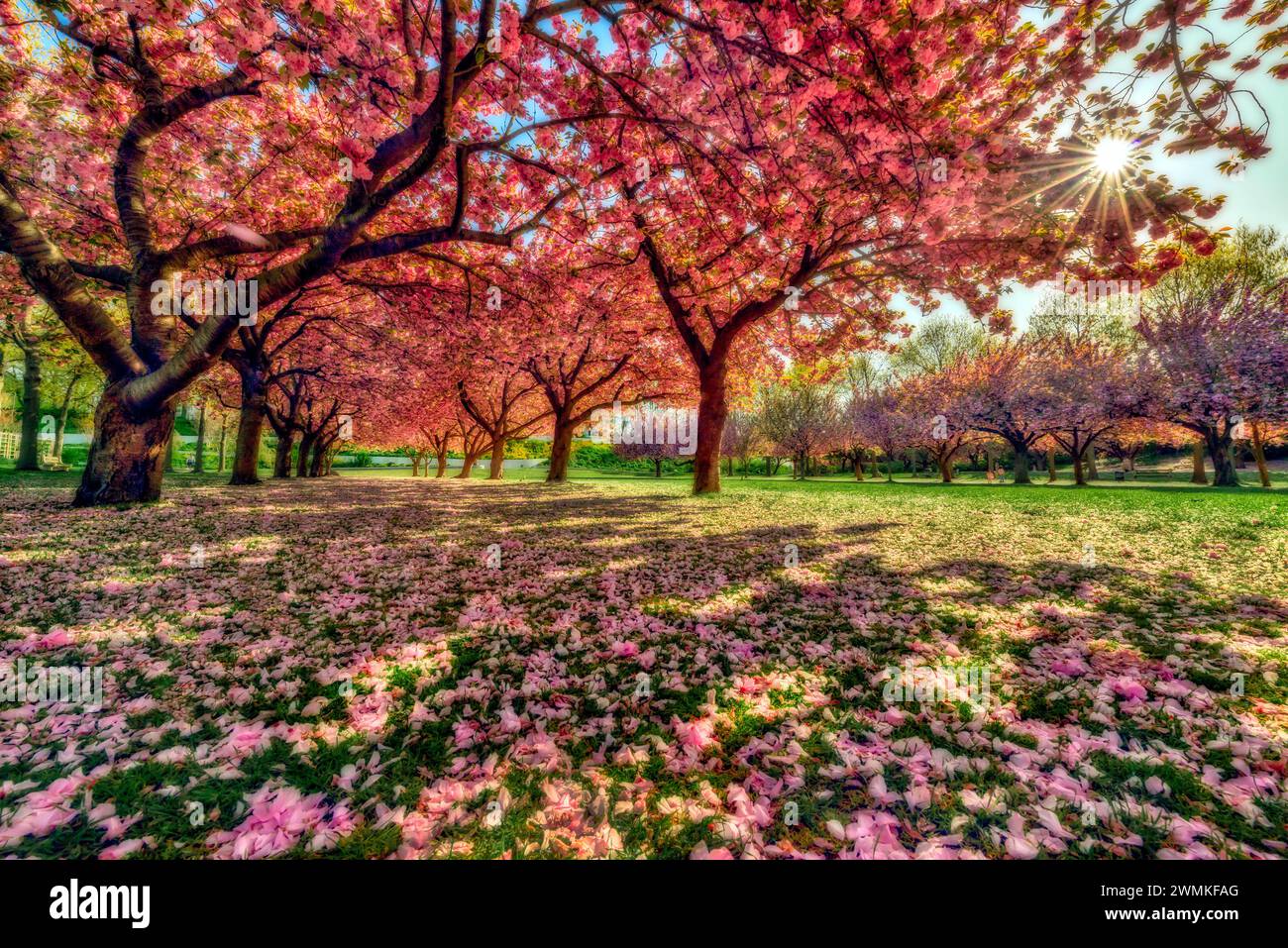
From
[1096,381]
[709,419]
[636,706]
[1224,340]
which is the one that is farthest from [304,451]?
[1224,340]

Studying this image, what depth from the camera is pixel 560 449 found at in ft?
101

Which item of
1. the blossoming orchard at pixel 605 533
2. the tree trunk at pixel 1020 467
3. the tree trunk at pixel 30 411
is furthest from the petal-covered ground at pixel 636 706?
the tree trunk at pixel 1020 467

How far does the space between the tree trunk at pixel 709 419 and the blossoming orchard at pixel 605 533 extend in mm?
227

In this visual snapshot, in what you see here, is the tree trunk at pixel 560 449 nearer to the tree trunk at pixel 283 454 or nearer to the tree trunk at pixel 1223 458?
the tree trunk at pixel 283 454

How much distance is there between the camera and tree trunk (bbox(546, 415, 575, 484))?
99.3ft

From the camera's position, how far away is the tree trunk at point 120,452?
35.7 feet

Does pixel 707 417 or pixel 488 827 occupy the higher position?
pixel 707 417

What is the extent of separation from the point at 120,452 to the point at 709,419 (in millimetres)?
17833

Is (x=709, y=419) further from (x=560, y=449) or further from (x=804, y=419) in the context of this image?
(x=804, y=419)

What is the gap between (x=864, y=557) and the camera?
30.2ft
